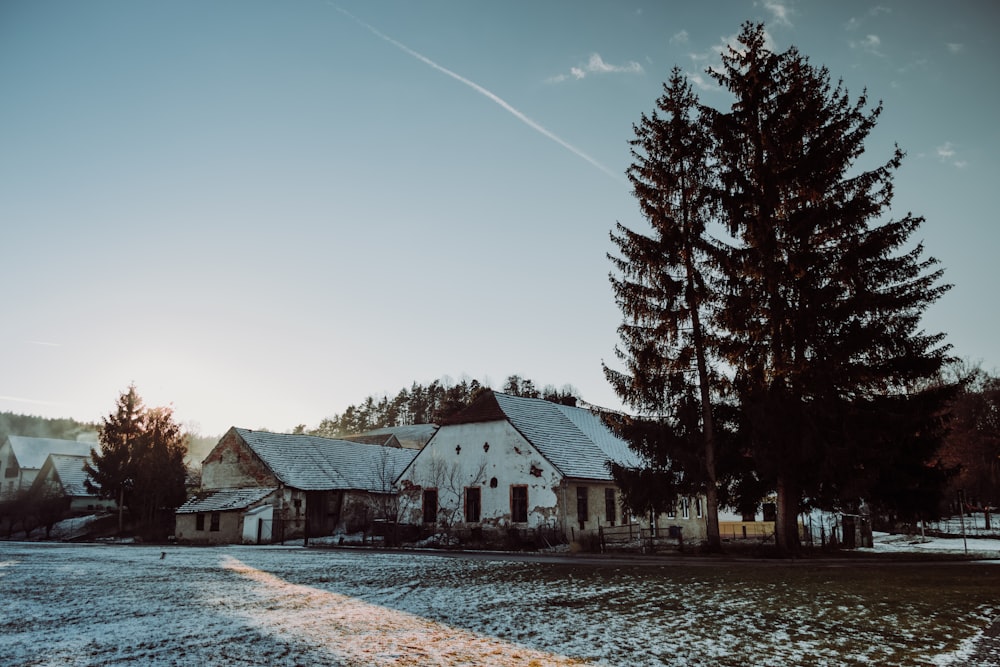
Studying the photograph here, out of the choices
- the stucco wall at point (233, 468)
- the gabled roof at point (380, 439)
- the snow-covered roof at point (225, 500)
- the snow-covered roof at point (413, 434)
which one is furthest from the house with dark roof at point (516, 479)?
the snow-covered roof at point (413, 434)

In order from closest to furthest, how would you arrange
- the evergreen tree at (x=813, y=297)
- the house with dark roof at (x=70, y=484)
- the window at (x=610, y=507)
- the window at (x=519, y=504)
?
the evergreen tree at (x=813, y=297) < the window at (x=519, y=504) < the window at (x=610, y=507) < the house with dark roof at (x=70, y=484)

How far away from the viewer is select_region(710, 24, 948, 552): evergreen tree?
20156mm

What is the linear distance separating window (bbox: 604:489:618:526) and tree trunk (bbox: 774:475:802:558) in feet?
40.6

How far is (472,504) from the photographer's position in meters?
33.7

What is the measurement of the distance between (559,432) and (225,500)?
18572 millimetres

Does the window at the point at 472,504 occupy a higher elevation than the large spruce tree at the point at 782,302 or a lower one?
lower

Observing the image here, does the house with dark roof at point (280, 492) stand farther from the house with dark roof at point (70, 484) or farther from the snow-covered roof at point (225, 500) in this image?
the house with dark roof at point (70, 484)

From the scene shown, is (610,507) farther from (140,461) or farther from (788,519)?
(140,461)

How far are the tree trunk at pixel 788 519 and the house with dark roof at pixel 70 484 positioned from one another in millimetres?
50544

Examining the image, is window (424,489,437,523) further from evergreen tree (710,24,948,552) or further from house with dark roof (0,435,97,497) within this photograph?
house with dark roof (0,435,97,497)

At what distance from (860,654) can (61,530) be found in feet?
166

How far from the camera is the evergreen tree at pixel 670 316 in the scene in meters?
22.8

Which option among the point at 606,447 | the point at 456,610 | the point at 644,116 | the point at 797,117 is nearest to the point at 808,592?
the point at 456,610

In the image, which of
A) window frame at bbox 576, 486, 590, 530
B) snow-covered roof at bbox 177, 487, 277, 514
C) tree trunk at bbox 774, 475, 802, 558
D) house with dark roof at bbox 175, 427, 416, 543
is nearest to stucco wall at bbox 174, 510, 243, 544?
house with dark roof at bbox 175, 427, 416, 543
